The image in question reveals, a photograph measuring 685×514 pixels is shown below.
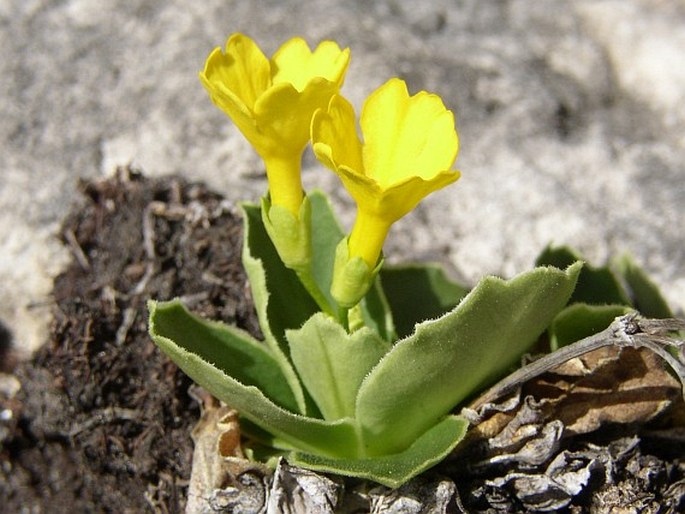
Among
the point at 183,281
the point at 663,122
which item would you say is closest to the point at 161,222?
the point at 183,281

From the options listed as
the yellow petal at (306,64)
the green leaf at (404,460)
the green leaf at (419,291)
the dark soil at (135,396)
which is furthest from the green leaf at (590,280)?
the yellow petal at (306,64)

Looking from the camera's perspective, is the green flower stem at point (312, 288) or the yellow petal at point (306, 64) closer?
the yellow petal at point (306, 64)

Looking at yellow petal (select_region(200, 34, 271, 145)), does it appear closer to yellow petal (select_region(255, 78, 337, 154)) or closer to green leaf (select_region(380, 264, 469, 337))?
yellow petal (select_region(255, 78, 337, 154))

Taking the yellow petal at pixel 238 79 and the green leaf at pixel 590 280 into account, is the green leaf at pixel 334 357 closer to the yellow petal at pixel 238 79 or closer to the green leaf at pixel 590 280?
the yellow petal at pixel 238 79

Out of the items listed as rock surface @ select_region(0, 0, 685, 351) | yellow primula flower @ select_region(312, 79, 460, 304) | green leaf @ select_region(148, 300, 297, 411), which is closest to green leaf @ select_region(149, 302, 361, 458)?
green leaf @ select_region(148, 300, 297, 411)

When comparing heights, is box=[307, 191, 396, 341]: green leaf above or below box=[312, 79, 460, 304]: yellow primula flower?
below

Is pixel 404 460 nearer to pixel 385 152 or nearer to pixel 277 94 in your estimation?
pixel 385 152
